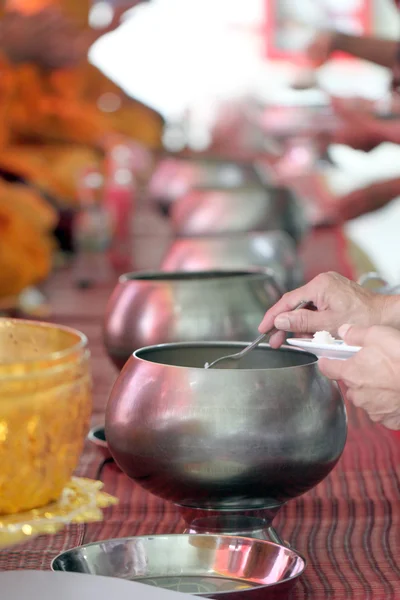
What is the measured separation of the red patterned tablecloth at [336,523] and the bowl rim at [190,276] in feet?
0.37

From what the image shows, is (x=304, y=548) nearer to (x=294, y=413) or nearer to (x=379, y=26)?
(x=294, y=413)

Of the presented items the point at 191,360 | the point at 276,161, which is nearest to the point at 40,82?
the point at 276,161

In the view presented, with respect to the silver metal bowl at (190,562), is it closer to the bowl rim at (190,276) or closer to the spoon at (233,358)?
the spoon at (233,358)

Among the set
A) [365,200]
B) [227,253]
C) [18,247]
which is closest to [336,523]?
[227,253]

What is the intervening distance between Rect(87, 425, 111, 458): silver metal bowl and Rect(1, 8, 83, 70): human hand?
181 centimetres

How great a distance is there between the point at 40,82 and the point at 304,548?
2473 mm

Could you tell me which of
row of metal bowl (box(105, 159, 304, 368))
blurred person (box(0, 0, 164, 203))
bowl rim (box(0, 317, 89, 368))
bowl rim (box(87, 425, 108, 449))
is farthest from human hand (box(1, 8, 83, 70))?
bowl rim (box(0, 317, 89, 368))

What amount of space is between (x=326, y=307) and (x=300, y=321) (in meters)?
0.04

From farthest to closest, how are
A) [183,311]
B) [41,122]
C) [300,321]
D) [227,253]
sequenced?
[41,122], [227,253], [183,311], [300,321]


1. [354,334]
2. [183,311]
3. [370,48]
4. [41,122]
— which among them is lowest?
[41,122]

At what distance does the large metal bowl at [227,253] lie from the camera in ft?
3.32

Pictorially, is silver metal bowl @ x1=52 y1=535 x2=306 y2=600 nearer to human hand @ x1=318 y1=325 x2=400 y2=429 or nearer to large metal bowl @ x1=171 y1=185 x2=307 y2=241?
human hand @ x1=318 y1=325 x2=400 y2=429

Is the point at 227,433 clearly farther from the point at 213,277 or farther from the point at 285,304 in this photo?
the point at 213,277

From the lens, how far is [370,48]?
1.99 meters
